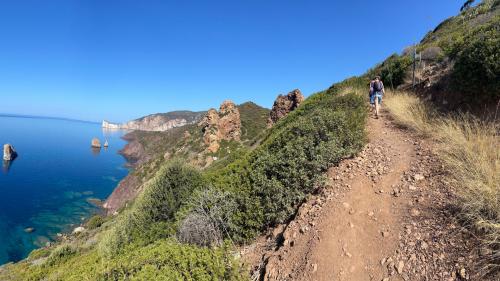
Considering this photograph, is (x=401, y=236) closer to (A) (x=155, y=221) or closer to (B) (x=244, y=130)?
(A) (x=155, y=221)

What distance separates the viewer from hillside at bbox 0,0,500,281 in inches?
154

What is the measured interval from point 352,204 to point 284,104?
98.8ft

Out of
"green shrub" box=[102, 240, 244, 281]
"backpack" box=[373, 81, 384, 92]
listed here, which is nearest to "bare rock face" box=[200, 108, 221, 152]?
"backpack" box=[373, 81, 384, 92]

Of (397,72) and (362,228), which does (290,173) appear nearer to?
(362,228)

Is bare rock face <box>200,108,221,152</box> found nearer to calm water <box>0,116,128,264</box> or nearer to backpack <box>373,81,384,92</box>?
Answer: calm water <box>0,116,128,264</box>

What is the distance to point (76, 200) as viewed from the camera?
61.4 metres

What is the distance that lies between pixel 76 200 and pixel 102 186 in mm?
16883

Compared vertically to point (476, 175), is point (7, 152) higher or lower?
lower

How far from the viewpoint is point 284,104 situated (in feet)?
114

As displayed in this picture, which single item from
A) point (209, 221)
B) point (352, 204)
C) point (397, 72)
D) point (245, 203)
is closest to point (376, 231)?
point (352, 204)

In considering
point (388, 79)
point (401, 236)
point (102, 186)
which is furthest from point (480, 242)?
point (102, 186)

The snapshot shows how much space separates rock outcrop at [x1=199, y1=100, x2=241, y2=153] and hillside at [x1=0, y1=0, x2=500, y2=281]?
1408 inches

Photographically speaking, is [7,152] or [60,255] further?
[7,152]

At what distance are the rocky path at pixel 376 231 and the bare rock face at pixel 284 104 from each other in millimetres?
27046
